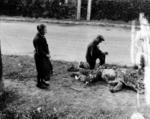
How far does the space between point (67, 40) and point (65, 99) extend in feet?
23.5

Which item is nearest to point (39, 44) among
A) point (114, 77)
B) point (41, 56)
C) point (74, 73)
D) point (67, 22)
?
point (41, 56)

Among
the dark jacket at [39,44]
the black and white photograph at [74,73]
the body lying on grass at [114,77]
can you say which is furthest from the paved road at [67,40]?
the dark jacket at [39,44]

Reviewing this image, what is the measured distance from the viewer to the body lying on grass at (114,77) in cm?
985

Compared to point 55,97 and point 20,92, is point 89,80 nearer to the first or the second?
point 55,97

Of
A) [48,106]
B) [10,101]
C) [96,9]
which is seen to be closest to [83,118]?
[48,106]

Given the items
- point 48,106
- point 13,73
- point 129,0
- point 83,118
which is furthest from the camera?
point 129,0

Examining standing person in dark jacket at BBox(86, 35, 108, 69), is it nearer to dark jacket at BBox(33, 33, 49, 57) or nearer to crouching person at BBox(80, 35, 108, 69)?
crouching person at BBox(80, 35, 108, 69)

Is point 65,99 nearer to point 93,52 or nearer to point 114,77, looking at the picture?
point 114,77

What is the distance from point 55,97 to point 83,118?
1395 mm

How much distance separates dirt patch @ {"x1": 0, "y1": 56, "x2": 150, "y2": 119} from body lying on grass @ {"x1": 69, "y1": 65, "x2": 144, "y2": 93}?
155 mm

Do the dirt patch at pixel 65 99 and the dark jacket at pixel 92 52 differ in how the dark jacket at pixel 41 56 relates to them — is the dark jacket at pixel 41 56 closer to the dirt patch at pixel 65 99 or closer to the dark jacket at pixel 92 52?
the dirt patch at pixel 65 99

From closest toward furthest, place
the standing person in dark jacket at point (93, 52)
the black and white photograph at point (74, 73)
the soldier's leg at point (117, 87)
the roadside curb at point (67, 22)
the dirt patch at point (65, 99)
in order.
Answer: the dirt patch at point (65, 99), the black and white photograph at point (74, 73), the soldier's leg at point (117, 87), the standing person in dark jacket at point (93, 52), the roadside curb at point (67, 22)

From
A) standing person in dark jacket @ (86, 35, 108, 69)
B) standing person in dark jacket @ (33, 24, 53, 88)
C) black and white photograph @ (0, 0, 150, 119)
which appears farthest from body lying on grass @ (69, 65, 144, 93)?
standing person in dark jacket @ (33, 24, 53, 88)

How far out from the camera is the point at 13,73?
11203 millimetres
